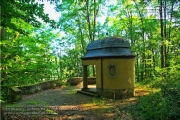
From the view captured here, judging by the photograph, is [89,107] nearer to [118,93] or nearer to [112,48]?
[118,93]

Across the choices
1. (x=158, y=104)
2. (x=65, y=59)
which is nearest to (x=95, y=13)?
(x=65, y=59)

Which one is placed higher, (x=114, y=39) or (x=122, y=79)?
(x=114, y=39)

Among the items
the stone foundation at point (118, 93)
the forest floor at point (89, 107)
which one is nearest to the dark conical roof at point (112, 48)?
the stone foundation at point (118, 93)

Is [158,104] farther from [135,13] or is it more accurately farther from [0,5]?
[135,13]

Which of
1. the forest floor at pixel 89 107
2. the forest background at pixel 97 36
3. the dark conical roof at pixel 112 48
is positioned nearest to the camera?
the forest floor at pixel 89 107

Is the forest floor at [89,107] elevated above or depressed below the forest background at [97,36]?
below

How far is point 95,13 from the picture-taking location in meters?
24.7

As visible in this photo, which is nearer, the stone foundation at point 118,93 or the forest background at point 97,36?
the forest background at point 97,36

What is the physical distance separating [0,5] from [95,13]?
21547 millimetres

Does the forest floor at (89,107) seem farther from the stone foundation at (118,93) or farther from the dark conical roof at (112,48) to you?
the dark conical roof at (112,48)

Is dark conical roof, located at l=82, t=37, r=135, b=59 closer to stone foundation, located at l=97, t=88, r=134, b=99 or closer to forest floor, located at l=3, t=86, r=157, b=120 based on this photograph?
stone foundation, located at l=97, t=88, r=134, b=99

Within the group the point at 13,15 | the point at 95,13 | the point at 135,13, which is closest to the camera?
the point at 13,15

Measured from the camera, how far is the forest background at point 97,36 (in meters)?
12.2

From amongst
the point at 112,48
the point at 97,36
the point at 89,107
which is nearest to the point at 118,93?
the point at 112,48
